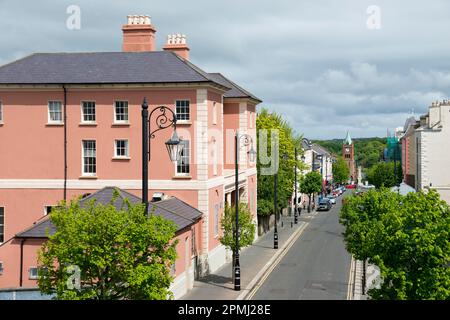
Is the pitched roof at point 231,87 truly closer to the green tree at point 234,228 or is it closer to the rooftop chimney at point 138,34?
the rooftop chimney at point 138,34

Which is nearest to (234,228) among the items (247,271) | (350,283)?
(247,271)

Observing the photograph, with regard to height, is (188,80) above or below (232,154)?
above

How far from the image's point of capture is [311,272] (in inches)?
1624

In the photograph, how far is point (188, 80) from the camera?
38594 mm

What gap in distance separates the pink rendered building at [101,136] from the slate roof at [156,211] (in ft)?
4.62

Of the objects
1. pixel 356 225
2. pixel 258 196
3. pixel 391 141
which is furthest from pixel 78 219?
pixel 391 141

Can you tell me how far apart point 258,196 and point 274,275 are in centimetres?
2386

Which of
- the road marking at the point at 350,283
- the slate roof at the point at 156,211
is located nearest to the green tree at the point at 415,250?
the slate roof at the point at 156,211

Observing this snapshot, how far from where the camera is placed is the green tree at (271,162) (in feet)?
208

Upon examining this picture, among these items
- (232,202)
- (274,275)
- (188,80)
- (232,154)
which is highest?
(188,80)

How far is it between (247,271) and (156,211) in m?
11.0

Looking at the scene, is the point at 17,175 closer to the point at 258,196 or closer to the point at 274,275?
the point at 274,275
